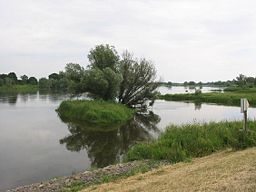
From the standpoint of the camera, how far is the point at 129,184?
9.46 meters

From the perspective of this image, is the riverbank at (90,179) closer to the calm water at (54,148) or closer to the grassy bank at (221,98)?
the calm water at (54,148)

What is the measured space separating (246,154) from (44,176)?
25.0 feet

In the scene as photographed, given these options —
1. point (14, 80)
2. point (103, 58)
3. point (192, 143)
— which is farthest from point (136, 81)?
point (14, 80)

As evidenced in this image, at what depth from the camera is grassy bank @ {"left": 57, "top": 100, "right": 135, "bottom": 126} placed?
31.6 m

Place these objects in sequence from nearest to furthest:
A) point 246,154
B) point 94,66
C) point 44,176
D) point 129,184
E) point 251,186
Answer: point 251,186 < point 129,184 < point 246,154 < point 44,176 < point 94,66

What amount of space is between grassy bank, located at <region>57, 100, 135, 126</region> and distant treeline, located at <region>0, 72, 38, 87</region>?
90.4m

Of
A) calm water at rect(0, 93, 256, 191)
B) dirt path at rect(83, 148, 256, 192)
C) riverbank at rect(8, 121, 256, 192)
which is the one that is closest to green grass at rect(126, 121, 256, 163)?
riverbank at rect(8, 121, 256, 192)

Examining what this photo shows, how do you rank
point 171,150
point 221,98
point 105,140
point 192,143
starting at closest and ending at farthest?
point 171,150 → point 192,143 → point 105,140 → point 221,98

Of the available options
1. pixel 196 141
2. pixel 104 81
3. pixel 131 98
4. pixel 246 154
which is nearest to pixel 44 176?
pixel 196 141

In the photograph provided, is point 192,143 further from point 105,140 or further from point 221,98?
point 221,98

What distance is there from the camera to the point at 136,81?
152 ft

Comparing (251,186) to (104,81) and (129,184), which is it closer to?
(129,184)

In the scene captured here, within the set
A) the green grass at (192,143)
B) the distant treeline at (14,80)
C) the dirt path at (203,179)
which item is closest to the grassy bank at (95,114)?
the green grass at (192,143)

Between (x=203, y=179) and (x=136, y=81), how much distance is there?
126 ft
